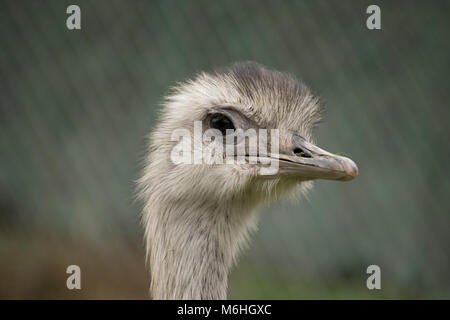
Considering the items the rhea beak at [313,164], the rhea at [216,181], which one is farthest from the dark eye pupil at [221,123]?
the rhea beak at [313,164]

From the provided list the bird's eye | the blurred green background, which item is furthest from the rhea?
the blurred green background

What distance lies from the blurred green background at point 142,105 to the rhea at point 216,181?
4.85ft

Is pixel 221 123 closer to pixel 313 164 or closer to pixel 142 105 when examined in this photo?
pixel 313 164

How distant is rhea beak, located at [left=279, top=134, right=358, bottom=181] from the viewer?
1646mm

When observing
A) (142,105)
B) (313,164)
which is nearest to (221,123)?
(313,164)

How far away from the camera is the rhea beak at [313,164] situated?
165cm

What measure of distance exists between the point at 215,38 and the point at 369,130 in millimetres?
1039

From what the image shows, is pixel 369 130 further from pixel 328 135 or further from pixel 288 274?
pixel 288 274

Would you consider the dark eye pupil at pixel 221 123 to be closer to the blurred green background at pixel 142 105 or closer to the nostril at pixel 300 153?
the nostril at pixel 300 153

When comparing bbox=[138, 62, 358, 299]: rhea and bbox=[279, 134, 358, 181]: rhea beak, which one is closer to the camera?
bbox=[279, 134, 358, 181]: rhea beak

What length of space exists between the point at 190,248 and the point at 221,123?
1.26 ft

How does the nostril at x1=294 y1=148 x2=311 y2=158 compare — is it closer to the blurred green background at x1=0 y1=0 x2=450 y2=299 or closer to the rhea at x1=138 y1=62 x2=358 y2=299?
the rhea at x1=138 y1=62 x2=358 y2=299

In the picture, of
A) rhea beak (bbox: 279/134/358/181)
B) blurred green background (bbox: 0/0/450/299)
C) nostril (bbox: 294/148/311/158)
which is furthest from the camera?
blurred green background (bbox: 0/0/450/299)
